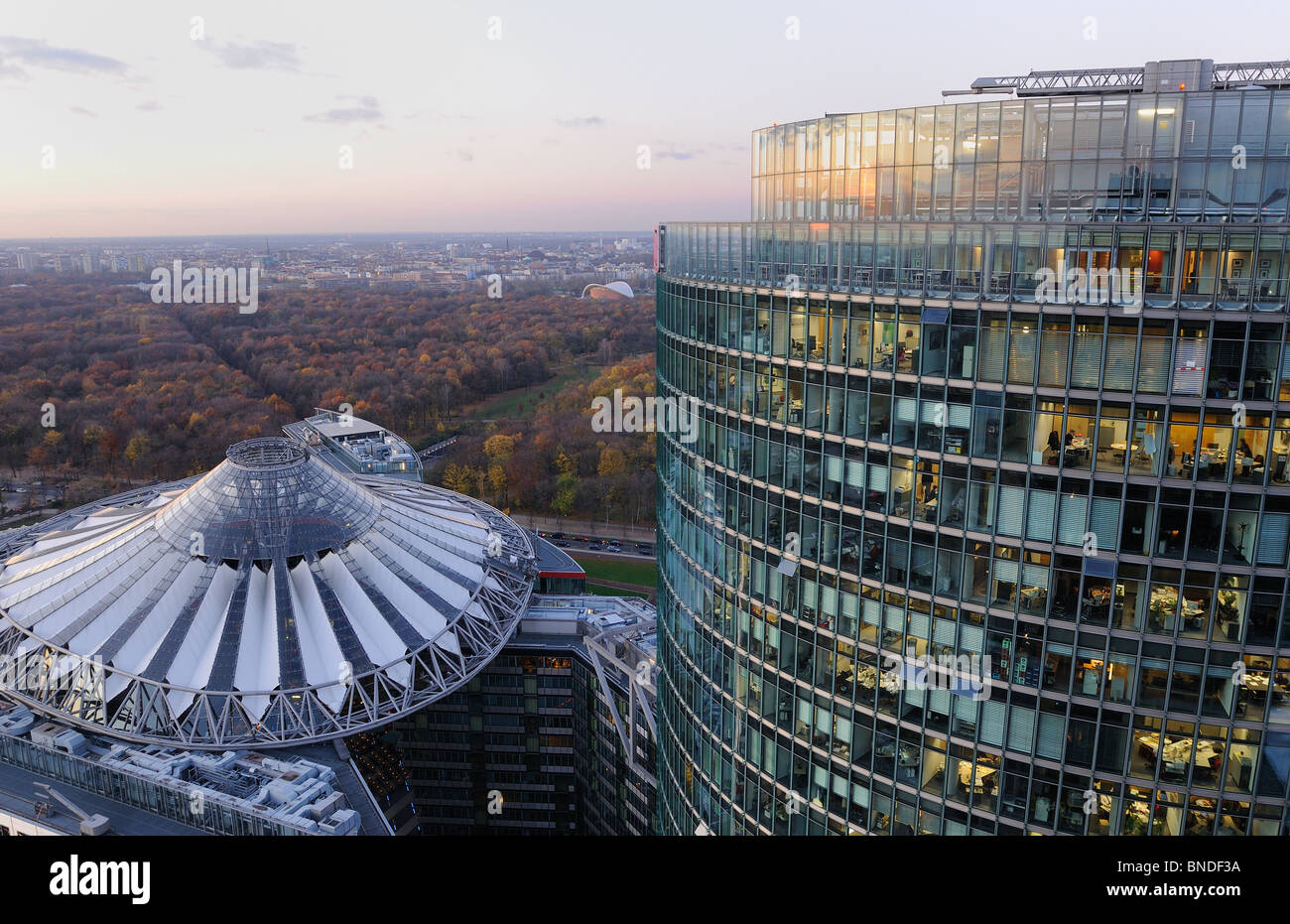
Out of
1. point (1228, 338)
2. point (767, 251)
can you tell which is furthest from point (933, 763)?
point (767, 251)

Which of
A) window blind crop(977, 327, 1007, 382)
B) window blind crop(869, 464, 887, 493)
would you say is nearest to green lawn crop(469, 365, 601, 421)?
window blind crop(869, 464, 887, 493)

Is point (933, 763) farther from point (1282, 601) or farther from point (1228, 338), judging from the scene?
point (1228, 338)

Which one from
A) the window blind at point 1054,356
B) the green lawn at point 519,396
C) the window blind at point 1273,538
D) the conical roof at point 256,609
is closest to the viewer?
the window blind at point 1273,538

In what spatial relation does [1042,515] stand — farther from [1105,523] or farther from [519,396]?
[519,396]

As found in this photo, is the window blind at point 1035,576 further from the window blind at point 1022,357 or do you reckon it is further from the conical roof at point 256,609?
the conical roof at point 256,609

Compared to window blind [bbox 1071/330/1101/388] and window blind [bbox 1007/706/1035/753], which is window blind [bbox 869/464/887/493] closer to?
window blind [bbox 1071/330/1101/388]

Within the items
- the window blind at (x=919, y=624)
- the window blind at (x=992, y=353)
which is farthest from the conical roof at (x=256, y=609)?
the window blind at (x=992, y=353)
